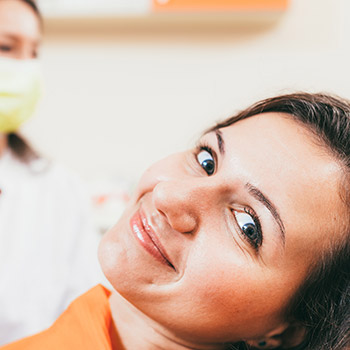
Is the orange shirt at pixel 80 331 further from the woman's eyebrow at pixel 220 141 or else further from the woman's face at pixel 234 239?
the woman's eyebrow at pixel 220 141

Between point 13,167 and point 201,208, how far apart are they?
3.61 ft

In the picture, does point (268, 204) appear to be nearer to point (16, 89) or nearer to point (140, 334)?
point (140, 334)

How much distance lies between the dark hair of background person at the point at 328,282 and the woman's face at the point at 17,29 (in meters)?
1.08

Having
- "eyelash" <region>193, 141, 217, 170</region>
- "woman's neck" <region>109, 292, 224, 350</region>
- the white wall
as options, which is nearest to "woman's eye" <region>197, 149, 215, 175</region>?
"eyelash" <region>193, 141, 217, 170</region>

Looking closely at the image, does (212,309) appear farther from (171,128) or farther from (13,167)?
(171,128)

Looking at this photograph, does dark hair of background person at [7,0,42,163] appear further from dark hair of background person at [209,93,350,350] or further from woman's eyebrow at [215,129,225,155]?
dark hair of background person at [209,93,350,350]

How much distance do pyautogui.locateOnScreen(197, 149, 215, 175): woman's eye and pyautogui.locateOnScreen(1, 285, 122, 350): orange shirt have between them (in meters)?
0.41

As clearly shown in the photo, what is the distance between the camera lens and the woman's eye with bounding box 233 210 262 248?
0.88 m

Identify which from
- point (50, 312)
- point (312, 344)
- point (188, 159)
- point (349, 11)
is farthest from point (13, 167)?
point (349, 11)

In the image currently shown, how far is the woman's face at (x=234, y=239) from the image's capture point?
849mm

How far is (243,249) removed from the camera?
87 centimetres

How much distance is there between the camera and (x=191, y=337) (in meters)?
0.93

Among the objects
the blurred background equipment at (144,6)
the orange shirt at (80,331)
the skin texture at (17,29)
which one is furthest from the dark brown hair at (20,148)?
the orange shirt at (80,331)

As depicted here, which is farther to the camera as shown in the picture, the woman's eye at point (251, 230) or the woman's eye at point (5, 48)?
the woman's eye at point (5, 48)
